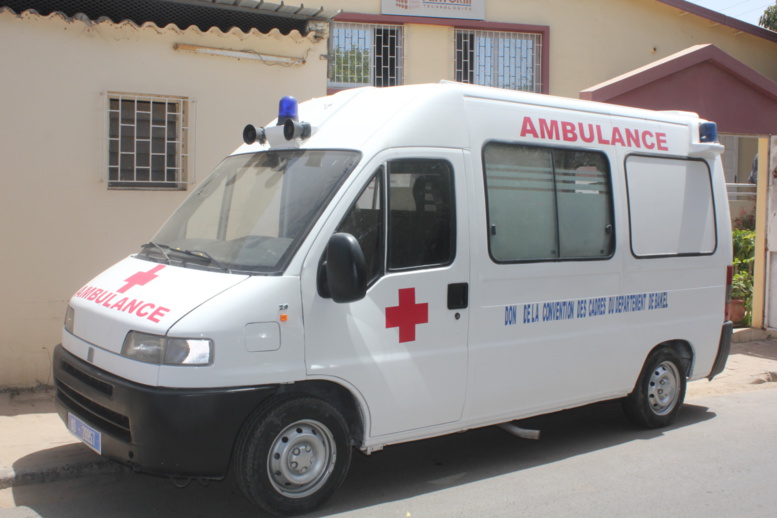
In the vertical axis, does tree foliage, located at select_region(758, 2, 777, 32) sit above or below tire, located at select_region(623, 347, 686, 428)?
above

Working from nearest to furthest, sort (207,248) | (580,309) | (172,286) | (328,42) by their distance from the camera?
(172,286) → (207,248) → (580,309) → (328,42)

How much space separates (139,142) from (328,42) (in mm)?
2112

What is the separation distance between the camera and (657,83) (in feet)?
31.6

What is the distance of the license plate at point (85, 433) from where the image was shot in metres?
4.37

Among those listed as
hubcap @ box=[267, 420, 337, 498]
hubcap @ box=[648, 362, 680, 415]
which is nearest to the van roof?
hubcap @ box=[267, 420, 337, 498]

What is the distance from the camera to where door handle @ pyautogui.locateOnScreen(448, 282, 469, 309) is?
193 inches

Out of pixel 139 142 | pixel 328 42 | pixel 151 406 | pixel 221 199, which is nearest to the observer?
pixel 151 406

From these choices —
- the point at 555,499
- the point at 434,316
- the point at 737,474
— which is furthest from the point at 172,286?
the point at 737,474

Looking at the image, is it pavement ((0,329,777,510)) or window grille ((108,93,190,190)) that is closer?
pavement ((0,329,777,510))

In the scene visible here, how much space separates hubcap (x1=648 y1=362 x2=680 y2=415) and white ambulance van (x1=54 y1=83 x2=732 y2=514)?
0.05 metres

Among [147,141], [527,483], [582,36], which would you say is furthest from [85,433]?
[582,36]

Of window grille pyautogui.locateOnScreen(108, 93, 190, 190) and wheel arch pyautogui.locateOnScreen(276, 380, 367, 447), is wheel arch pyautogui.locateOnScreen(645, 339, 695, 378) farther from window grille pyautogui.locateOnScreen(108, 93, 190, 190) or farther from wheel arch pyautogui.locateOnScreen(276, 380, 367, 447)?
window grille pyautogui.locateOnScreen(108, 93, 190, 190)

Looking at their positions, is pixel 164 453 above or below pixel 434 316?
below

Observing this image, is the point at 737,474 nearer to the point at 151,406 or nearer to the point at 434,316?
the point at 434,316
